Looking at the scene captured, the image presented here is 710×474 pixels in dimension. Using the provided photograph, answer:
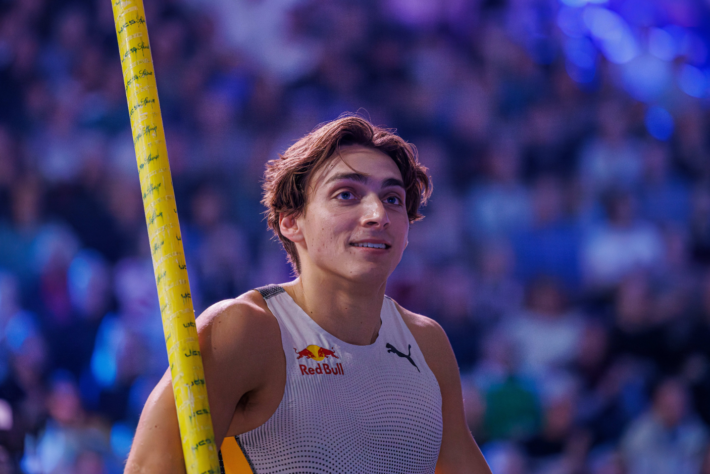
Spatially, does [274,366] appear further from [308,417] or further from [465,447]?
[465,447]

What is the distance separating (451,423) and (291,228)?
0.77m

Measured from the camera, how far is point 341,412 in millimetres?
1704

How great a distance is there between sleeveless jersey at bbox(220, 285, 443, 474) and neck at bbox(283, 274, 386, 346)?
35mm

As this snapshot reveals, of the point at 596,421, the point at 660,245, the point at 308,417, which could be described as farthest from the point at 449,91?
the point at 308,417

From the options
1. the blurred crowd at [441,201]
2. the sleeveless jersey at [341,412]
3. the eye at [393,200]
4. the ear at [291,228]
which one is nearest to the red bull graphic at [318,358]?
the sleeveless jersey at [341,412]

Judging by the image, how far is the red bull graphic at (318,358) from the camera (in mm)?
1729

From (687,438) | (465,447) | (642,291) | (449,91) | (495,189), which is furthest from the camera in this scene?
(449,91)

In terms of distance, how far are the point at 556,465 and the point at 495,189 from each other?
223cm

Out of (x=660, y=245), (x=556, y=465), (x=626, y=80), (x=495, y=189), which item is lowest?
(x=556, y=465)

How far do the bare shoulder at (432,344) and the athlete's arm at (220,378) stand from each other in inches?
21.6

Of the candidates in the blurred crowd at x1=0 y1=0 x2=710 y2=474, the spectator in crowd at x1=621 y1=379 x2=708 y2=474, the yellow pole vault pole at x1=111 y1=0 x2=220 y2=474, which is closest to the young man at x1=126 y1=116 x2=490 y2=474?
the yellow pole vault pole at x1=111 y1=0 x2=220 y2=474

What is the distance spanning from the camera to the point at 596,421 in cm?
501

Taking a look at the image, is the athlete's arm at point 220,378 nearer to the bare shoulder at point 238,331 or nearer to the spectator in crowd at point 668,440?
the bare shoulder at point 238,331

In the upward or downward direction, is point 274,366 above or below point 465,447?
above
